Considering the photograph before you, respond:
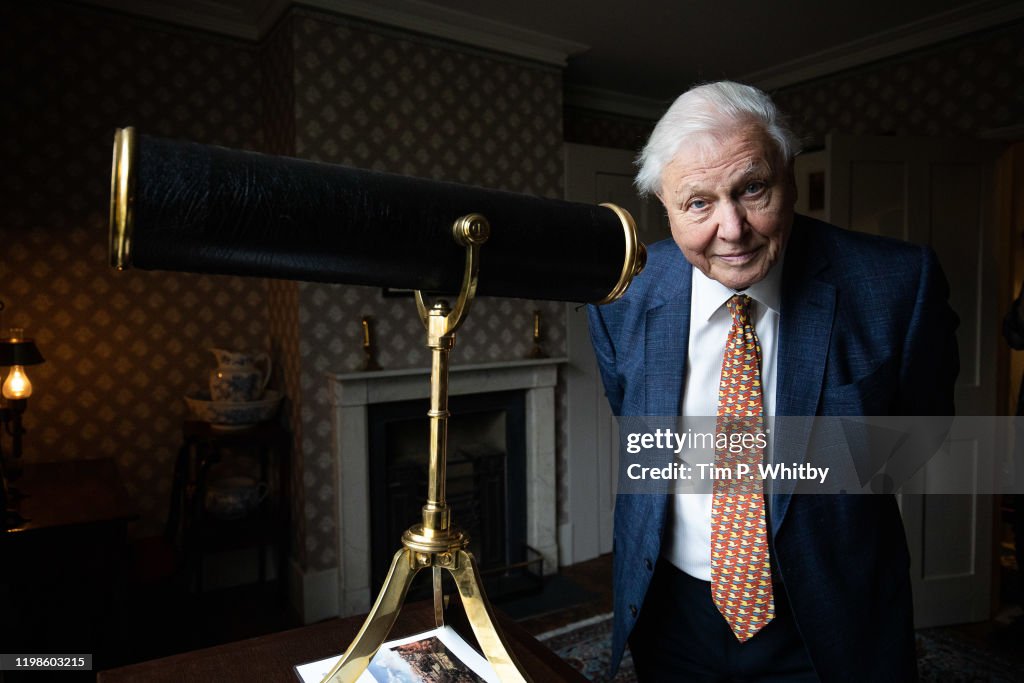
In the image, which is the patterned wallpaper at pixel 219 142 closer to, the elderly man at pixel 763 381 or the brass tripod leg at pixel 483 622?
the elderly man at pixel 763 381

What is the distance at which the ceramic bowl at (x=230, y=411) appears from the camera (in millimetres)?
3115

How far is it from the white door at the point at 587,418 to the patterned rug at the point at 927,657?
2.95 ft

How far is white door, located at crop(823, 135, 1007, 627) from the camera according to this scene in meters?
3.08

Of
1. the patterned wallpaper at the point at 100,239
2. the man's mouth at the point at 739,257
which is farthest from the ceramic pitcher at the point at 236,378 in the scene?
the man's mouth at the point at 739,257

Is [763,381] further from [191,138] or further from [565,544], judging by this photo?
[191,138]

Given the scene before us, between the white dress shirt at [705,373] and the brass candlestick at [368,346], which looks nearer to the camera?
the white dress shirt at [705,373]

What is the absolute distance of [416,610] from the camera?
111 centimetres

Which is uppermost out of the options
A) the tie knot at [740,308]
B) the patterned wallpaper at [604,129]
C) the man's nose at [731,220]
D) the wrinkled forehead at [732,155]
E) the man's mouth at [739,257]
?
the patterned wallpaper at [604,129]

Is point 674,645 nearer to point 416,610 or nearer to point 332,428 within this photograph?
point 416,610

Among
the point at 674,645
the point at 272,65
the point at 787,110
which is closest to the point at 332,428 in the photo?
the point at 272,65

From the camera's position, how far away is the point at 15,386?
2518 mm

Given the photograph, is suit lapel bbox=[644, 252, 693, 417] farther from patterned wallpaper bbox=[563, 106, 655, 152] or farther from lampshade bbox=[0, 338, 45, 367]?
patterned wallpaper bbox=[563, 106, 655, 152]

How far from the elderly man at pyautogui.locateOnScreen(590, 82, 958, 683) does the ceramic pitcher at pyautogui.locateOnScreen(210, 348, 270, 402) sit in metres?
2.26

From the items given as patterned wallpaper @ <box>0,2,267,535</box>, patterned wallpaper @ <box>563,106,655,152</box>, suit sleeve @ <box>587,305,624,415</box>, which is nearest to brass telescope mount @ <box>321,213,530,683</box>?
suit sleeve @ <box>587,305,624,415</box>
